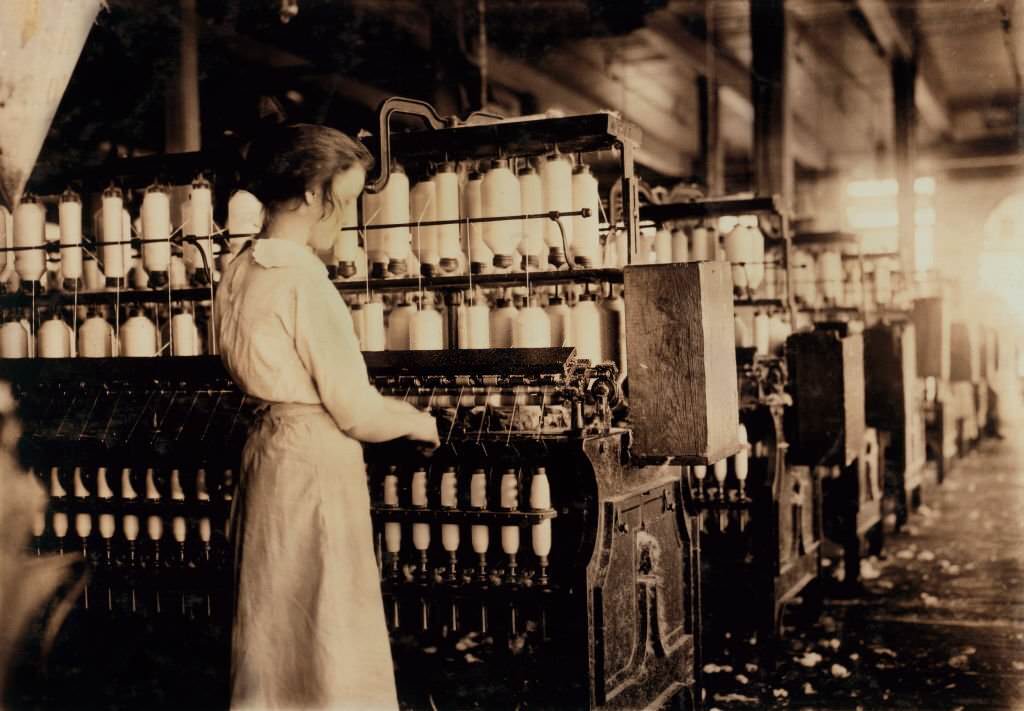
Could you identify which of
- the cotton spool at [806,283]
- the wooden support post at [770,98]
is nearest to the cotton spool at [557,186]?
the cotton spool at [806,283]

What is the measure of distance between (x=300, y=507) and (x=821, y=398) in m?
3.45

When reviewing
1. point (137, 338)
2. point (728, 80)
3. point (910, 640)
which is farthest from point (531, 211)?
point (728, 80)

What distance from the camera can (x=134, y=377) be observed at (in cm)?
360

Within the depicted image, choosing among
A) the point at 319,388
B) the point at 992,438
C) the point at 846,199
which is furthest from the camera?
the point at 846,199

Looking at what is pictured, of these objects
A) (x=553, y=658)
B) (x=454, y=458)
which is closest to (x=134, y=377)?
(x=454, y=458)

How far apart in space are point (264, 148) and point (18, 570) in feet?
7.56

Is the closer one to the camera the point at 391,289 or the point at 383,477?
the point at 383,477

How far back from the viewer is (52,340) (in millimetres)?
4145

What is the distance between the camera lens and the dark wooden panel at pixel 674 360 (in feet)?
9.97

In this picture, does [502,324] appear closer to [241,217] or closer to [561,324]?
[561,324]

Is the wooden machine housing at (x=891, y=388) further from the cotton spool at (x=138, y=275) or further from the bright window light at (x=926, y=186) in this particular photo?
the bright window light at (x=926, y=186)

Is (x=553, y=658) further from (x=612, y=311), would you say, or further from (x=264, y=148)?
(x=264, y=148)

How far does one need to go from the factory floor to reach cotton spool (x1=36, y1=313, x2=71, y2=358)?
2.85 meters

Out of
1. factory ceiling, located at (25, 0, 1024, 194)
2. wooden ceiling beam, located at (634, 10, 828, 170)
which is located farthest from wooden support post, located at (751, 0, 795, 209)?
factory ceiling, located at (25, 0, 1024, 194)
